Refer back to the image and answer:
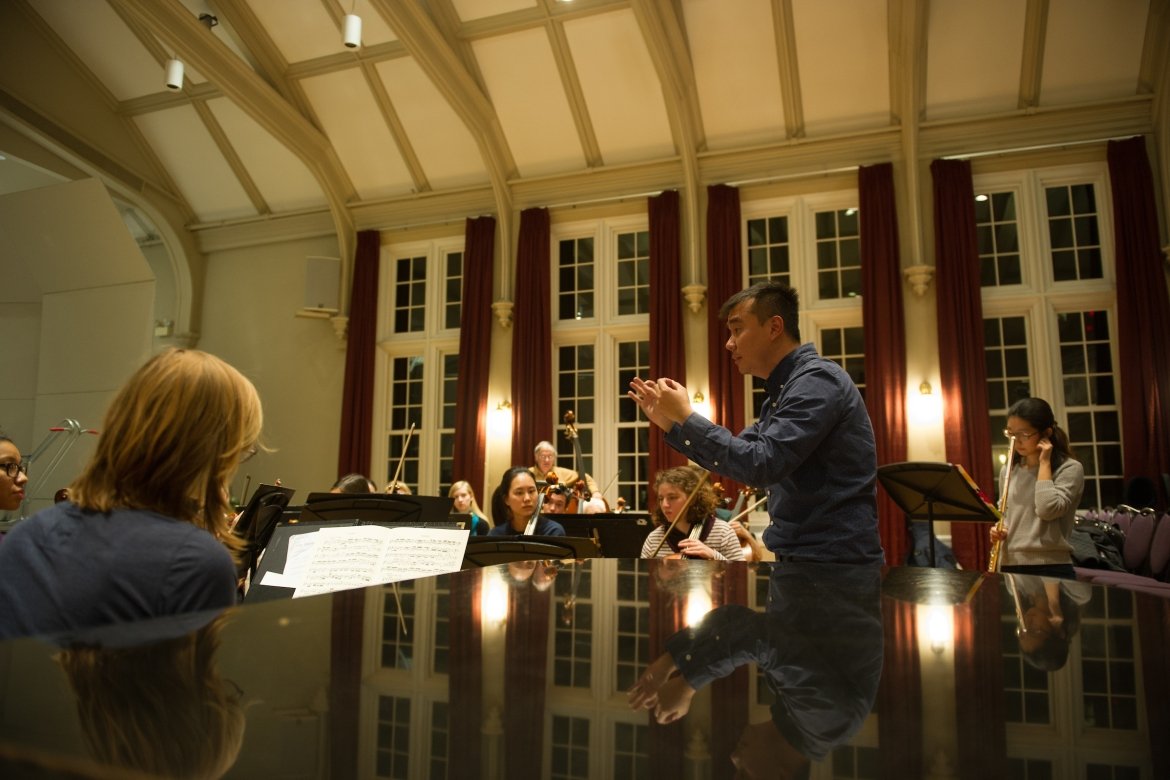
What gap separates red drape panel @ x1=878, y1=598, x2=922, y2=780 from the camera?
0.51 m

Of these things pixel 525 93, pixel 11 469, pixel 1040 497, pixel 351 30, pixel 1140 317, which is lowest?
pixel 1040 497

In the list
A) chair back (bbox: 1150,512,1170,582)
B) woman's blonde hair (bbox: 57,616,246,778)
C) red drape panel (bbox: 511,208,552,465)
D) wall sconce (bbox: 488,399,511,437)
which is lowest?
chair back (bbox: 1150,512,1170,582)

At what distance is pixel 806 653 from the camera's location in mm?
860

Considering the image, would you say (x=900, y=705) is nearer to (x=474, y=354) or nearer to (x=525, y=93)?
(x=474, y=354)

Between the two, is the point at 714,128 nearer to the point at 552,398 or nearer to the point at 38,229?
the point at 552,398

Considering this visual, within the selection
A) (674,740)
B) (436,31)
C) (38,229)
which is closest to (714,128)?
(436,31)

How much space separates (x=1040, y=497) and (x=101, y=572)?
3.84 metres

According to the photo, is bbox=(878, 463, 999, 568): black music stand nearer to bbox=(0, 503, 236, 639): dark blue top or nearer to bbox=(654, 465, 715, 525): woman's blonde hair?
→ bbox=(654, 465, 715, 525): woman's blonde hair

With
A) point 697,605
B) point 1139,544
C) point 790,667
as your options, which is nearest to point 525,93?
point 1139,544

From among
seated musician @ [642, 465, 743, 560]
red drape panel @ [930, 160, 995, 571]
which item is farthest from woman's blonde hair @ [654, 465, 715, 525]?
red drape panel @ [930, 160, 995, 571]

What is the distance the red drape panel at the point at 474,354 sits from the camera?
9.04 meters

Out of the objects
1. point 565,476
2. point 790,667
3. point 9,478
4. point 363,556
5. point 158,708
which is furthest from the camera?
point 565,476

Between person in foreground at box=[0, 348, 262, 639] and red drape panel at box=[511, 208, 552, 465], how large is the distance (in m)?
7.62

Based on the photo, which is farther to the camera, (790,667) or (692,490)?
(692,490)
